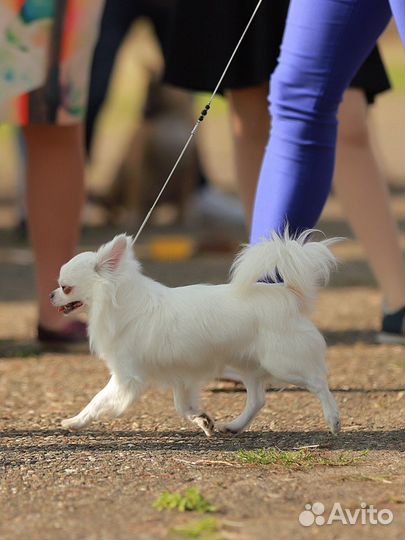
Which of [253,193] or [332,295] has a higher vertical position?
[253,193]

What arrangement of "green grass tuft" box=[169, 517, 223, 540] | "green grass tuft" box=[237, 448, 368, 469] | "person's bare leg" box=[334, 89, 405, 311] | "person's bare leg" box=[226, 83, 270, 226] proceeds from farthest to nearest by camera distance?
1. "person's bare leg" box=[334, 89, 405, 311]
2. "person's bare leg" box=[226, 83, 270, 226]
3. "green grass tuft" box=[237, 448, 368, 469]
4. "green grass tuft" box=[169, 517, 223, 540]

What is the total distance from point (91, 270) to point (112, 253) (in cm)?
8

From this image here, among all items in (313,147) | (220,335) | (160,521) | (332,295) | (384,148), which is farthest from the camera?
(384,148)

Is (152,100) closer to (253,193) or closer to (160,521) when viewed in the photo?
(253,193)

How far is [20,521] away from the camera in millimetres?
2656

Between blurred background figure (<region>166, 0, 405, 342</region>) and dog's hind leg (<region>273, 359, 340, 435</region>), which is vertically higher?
blurred background figure (<region>166, 0, 405, 342</region>)

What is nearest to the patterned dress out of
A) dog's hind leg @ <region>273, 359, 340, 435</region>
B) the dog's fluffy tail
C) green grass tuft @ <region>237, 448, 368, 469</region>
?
the dog's fluffy tail

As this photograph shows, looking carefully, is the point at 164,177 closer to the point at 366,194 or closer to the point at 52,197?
the point at 52,197

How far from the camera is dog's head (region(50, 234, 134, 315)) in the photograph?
326 cm

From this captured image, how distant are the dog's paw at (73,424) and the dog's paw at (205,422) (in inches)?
12.6

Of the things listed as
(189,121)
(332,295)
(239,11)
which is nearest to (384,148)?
(189,121)

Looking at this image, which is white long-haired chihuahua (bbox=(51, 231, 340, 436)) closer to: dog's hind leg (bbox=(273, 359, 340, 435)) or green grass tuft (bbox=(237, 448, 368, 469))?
dog's hind leg (bbox=(273, 359, 340, 435))

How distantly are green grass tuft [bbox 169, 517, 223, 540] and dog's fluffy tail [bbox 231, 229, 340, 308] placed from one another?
2.88ft

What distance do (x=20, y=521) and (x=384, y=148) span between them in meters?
8.77
